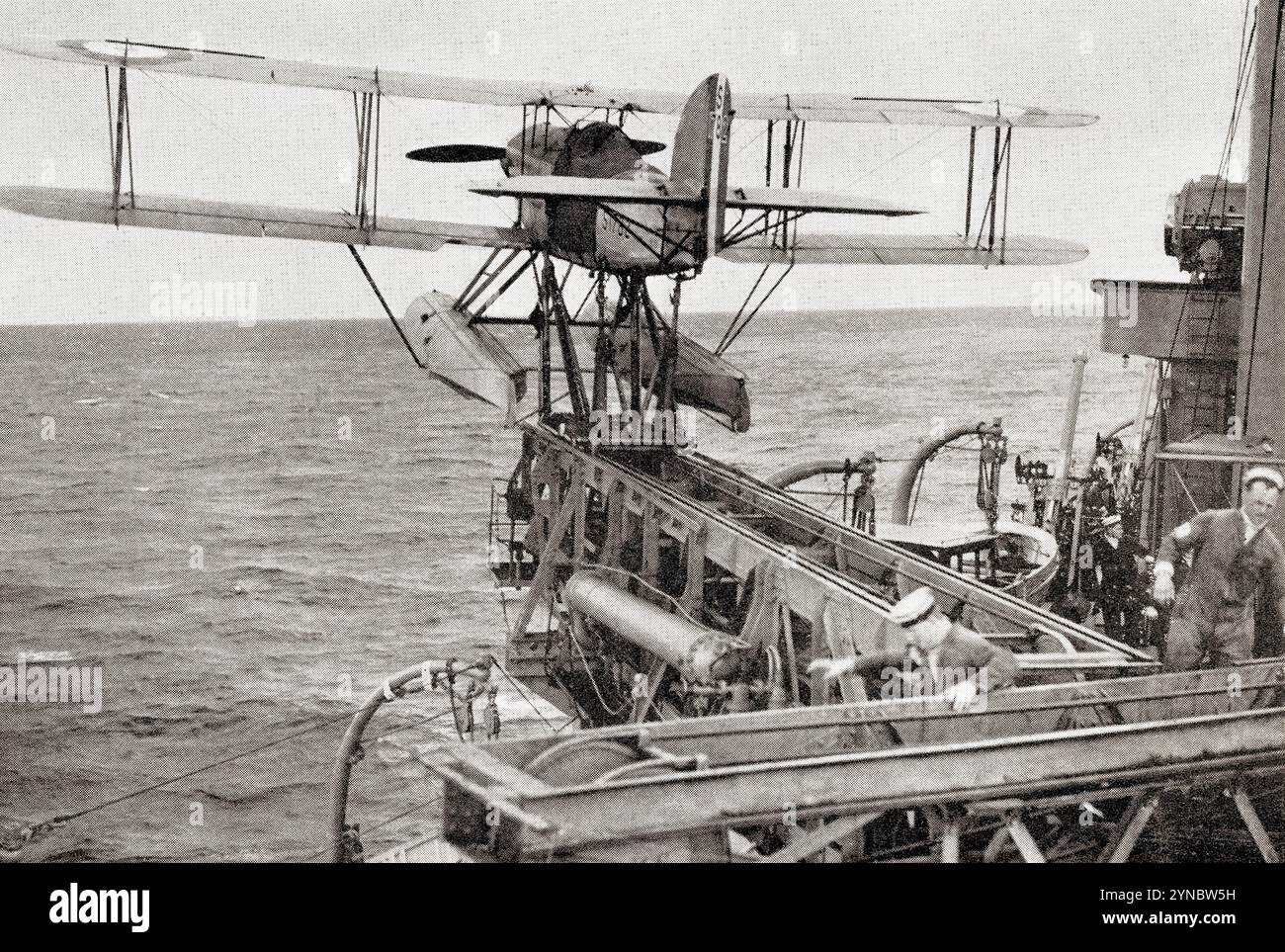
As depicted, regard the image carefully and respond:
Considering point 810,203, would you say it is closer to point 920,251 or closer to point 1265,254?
point 1265,254

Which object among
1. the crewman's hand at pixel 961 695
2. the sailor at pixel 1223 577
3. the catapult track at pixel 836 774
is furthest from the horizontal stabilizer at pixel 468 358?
the crewman's hand at pixel 961 695

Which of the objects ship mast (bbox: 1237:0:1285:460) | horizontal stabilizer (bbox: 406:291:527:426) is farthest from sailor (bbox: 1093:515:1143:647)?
horizontal stabilizer (bbox: 406:291:527:426)

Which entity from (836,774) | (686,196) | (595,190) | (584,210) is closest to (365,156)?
(584,210)

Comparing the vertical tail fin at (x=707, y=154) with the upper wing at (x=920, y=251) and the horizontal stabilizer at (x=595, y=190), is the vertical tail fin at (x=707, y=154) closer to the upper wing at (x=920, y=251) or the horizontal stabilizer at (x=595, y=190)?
the horizontal stabilizer at (x=595, y=190)

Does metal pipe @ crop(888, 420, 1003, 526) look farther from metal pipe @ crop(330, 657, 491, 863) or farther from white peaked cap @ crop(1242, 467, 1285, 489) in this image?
white peaked cap @ crop(1242, 467, 1285, 489)

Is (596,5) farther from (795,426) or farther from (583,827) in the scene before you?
(795,426)
